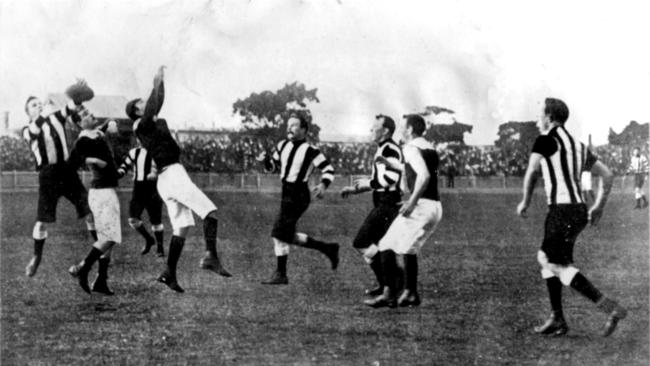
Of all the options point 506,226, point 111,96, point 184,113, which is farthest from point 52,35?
point 506,226

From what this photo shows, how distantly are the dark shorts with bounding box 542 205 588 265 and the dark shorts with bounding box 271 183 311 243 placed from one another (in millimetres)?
2564

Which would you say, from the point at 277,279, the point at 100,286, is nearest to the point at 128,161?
the point at 100,286

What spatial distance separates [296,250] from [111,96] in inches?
148

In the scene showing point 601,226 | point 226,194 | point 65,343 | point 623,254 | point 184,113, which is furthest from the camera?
point 226,194

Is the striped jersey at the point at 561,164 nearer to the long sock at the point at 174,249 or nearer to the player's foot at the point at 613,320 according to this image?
the player's foot at the point at 613,320

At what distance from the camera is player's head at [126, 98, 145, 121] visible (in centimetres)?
746

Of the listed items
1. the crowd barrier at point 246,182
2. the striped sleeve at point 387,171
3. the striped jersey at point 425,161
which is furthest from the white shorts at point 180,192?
the crowd barrier at point 246,182

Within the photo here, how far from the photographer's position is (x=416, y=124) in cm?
736

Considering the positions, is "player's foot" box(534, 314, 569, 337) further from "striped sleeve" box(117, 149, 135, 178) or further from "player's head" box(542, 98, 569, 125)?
"striped sleeve" box(117, 149, 135, 178)

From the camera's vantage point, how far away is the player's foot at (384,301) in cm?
743

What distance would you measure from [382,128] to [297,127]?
0.81m

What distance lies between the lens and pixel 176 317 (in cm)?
686

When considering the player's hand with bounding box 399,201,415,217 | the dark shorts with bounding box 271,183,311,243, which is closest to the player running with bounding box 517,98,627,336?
the player's hand with bounding box 399,201,415,217

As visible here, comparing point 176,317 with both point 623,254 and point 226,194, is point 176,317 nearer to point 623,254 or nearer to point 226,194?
point 623,254
